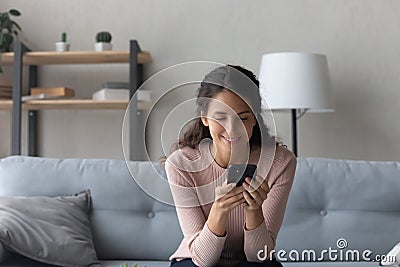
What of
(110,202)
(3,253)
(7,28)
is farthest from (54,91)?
(3,253)

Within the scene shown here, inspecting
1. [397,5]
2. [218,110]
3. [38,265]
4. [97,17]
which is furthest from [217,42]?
[218,110]

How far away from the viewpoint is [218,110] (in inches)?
45.3

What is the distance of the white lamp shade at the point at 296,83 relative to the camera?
2861 mm

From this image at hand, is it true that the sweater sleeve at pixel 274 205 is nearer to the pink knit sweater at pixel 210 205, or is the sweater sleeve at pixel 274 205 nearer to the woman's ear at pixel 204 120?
the pink knit sweater at pixel 210 205

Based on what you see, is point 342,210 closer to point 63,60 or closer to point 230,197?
point 230,197

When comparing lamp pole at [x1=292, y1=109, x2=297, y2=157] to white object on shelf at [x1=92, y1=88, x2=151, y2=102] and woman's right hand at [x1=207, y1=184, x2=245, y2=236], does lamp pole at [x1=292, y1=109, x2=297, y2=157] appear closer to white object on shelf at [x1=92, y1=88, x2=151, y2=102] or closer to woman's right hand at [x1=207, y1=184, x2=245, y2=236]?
white object on shelf at [x1=92, y1=88, x2=151, y2=102]

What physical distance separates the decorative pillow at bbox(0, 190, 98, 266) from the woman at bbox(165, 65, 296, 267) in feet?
1.73

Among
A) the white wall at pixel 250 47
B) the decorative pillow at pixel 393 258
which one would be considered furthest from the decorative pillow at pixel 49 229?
the white wall at pixel 250 47

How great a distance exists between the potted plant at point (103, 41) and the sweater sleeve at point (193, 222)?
5.40 feet

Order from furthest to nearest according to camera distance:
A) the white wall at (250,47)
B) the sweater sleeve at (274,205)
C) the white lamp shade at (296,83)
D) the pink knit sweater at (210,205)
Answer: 1. the white wall at (250,47)
2. the white lamp shade at (296,83)
3. the sweater sleeve at (274,205)
4. the pink knit sweater at (210,205)

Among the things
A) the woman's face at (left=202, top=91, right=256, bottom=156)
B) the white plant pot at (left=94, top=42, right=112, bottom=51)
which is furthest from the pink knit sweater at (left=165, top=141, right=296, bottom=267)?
the white plant pot at (left=94, top=42, right=112, bottom=51)

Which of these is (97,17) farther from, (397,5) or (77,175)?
(397,5)

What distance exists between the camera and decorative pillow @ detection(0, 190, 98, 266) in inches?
79.4

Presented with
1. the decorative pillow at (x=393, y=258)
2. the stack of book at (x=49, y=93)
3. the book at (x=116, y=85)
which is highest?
the book at (x=116, y=85)
